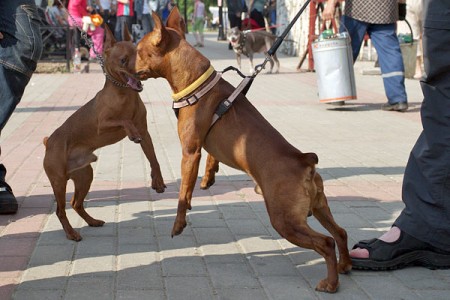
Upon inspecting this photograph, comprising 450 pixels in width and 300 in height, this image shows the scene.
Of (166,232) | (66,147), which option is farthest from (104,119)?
(166,232)

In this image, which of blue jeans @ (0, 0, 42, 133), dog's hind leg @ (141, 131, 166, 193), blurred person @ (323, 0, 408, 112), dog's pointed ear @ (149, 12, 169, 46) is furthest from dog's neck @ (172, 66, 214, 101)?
blurred person @ (323, 0, 408, 112)

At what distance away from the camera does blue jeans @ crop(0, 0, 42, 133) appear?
16.7 feet

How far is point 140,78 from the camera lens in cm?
436

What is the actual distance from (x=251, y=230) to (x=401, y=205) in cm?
128

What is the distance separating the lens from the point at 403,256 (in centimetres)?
406

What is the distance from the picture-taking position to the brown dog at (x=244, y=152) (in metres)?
3.66

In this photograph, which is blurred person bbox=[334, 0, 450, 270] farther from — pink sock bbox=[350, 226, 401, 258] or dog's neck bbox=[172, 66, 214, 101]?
dog's neck bbox=[172, 66, 214, 101]

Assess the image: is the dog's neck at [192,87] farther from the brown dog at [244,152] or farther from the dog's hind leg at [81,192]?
the dog's hind leg at [81,192]

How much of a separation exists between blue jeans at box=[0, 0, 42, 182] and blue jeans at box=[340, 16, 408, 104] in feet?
19.2

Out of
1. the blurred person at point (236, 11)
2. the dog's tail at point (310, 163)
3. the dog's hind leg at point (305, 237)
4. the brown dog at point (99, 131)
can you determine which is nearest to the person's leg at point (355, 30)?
the brown dog at point (99, 131)

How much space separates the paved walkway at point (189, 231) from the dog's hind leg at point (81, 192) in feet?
0.22

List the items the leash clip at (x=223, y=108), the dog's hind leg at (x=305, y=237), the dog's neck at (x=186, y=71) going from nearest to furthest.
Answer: the dog's hind leg at (x=305, y=237) < the leash clip at (x=223, y=108) < the dog's neck at (x=186, y=71)

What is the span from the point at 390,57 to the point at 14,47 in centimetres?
627

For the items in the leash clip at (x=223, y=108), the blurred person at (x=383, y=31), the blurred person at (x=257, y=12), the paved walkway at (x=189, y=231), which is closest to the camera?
the paved walkway at (x=189, y=231)
